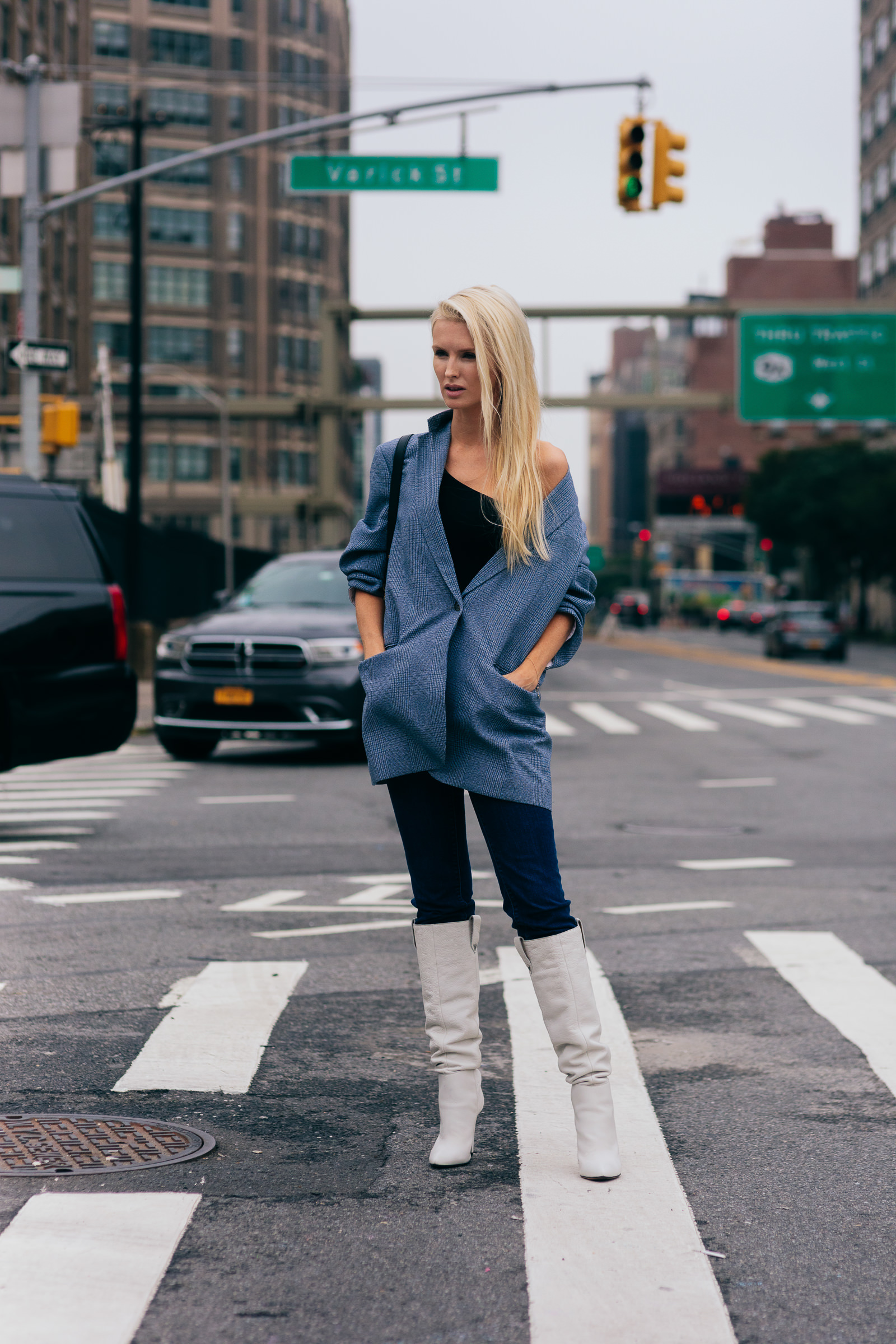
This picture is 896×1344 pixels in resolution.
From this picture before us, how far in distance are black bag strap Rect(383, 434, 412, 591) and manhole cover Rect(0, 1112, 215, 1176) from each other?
139cm

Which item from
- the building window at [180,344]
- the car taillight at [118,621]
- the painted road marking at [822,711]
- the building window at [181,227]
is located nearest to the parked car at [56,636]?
the car taillight at [118,621]

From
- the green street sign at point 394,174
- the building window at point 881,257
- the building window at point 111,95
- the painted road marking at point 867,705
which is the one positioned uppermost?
the building window at point 111,95

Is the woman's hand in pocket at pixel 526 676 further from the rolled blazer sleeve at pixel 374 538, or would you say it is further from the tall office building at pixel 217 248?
the tall office building at pixel 217 248

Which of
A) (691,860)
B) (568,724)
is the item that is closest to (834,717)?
(568,724)

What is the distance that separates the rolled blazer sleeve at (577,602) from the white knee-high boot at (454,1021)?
662 mm

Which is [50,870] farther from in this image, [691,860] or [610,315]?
[610,315]

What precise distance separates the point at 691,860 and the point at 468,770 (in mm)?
5724

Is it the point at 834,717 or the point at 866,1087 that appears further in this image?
the point at 834,717

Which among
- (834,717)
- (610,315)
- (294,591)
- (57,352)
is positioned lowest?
(834,717)

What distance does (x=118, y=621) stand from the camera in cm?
988

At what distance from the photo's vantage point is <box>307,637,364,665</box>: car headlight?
1405 centimetres

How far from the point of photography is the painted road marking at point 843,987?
17.2 feet

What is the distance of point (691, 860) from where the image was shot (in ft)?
30.9

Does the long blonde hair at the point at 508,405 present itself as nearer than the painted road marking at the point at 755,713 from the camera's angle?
Yes
